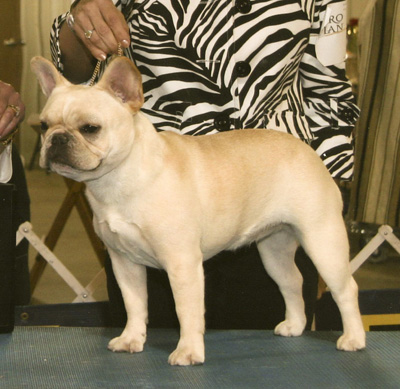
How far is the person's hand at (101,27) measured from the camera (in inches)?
47.1

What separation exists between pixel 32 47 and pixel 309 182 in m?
3.71

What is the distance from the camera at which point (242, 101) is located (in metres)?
1.47

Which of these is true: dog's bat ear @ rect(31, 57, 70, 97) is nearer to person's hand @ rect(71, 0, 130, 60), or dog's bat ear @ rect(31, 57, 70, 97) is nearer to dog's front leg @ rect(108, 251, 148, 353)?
person's hand @ rect(71, 0, 130, 60)

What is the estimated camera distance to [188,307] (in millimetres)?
1175

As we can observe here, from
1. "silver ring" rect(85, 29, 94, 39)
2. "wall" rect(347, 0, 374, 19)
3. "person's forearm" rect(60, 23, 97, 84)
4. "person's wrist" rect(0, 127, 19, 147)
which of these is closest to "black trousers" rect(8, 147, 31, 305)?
"person's wrist" rect(0, 127, 19, 147)

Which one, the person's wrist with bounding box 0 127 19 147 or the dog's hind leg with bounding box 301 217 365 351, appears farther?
the person's wrist with bounding box 0 127 19 147

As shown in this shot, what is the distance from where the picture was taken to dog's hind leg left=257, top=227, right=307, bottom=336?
4.71 ft

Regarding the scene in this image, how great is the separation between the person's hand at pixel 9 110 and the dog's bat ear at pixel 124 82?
37 centimetres

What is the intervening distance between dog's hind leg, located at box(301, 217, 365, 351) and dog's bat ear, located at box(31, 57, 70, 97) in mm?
497

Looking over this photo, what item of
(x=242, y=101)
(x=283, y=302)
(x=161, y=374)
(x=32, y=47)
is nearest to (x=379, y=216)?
(x=283, y=302)

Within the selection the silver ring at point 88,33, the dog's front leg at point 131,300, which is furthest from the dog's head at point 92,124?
the dog's front leg at point 131,300

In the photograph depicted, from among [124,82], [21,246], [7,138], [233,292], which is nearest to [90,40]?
[124,82]

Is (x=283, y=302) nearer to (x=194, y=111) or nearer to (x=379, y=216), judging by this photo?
(x=194, y=111)

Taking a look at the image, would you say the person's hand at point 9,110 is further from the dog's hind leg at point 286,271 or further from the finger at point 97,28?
the dog's hind leg at point 286,271
